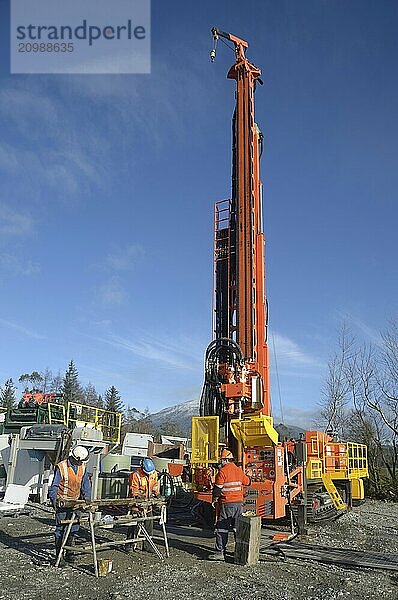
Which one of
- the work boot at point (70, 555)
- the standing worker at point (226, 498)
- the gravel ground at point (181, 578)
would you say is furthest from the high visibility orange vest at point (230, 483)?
the work boot at point (70, 555)

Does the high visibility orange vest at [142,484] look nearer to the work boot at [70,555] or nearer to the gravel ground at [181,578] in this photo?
the gravel ground at [181,578]

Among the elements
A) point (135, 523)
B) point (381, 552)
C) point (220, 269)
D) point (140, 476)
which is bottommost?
point (381, 552)

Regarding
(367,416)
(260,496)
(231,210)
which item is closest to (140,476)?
(260,496)

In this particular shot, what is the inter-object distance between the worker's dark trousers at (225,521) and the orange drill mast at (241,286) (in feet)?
9.07

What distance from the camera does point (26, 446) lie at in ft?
59.9

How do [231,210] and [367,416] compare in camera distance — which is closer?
[231,210]

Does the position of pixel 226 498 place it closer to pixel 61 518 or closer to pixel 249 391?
pixel 61 518

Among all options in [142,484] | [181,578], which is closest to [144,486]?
[142,484]

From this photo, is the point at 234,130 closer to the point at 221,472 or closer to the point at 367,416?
the point at 221,472

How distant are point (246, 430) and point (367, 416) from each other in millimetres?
20616

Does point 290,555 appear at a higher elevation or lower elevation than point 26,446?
lower

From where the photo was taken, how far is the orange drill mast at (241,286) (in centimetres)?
1392

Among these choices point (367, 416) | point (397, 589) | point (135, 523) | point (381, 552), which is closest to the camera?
point (397, 589)

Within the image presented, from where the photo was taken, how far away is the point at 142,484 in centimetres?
1044
